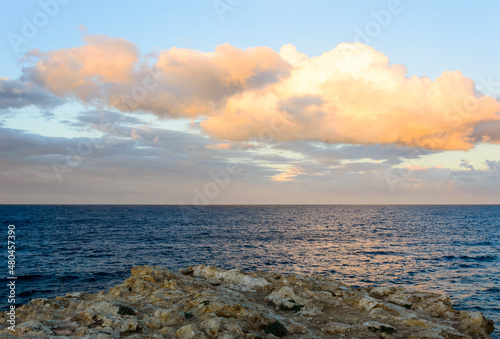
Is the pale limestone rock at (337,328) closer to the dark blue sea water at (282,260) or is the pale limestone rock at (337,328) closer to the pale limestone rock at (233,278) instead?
the pale limestone rock at (233,278)

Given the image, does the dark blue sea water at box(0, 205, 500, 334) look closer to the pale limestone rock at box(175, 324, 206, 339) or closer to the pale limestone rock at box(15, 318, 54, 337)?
the pale limestone rock at box(15, 318, 54, 337)

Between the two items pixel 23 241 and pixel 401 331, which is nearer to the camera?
pixel 401 331

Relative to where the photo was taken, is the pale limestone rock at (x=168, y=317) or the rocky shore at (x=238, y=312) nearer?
the rocky shore at (x=238, y=312)

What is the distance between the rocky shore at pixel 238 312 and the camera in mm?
15969

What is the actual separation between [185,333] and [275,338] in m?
4.43

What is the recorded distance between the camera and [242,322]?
56.0 ft

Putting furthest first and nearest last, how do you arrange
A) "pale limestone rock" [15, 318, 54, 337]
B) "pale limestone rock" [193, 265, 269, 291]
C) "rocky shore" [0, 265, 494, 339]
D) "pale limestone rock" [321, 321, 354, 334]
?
"pale limestone rock" [193, 265, 269, 291] < "pale limestone rock" [321, 321, 354, 334] < "rocky shore" [0, 265, 494, 339] < "pale limestone rock" [15, 318, 54, 337]

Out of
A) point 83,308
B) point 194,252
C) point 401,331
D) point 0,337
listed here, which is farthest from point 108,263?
point 401,331

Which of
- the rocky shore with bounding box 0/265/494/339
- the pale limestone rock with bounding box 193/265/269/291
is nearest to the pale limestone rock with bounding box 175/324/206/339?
the rocky shore with bounding box 0/265/494/339

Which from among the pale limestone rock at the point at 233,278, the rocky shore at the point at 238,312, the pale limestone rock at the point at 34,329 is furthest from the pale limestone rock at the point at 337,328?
the pale limestone rock at the point at 34,329

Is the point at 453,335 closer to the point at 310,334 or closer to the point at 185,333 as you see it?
the point at 310,334

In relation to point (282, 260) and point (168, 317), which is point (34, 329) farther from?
point (282, 260)

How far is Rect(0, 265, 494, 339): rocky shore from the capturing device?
1597cm

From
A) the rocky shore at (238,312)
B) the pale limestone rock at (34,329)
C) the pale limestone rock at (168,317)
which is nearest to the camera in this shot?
the pale limestone rock at (34,329)
